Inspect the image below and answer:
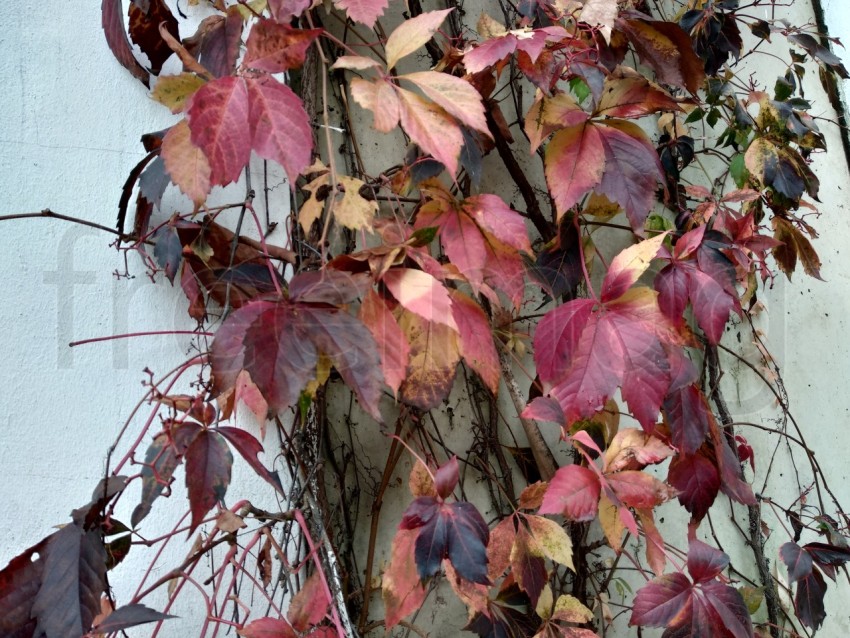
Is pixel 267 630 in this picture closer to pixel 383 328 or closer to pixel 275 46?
pixel 383 328

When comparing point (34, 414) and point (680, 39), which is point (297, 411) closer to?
point (34, 414)

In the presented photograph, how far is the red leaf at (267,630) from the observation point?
0.76 m

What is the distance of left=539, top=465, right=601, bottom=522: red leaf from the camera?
85 centimetres

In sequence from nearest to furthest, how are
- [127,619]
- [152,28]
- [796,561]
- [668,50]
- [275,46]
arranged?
1. [127,619]
2. [275,46]
3. [152,28]
4. [668,50]
5. [796,561]

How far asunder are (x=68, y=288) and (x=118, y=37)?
0.36m

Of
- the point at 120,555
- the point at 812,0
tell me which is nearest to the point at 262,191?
the point at 120,555

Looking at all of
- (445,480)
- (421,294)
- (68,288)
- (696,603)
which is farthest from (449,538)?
(68,288)

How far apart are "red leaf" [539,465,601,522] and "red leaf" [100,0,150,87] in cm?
84

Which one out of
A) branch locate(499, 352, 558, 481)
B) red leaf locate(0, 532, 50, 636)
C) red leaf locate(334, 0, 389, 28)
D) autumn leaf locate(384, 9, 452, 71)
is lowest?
branch locate(499, 352, 558, 481)

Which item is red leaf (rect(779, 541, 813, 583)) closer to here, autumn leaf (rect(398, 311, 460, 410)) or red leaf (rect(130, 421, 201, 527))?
autumn leaf (rect(398, 311, 460, 410))

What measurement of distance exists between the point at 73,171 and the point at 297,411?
473 mm

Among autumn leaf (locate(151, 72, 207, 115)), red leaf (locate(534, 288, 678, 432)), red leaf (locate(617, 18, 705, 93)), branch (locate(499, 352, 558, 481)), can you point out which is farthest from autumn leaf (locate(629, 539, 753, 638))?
autumn leaf (locate(151, 72, 207, 115))

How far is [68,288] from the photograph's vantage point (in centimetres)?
90

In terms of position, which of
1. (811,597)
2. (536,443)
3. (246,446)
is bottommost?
(811,597)
